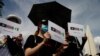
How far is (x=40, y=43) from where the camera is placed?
16.8 feet

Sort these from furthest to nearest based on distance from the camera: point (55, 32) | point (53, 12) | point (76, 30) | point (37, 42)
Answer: point (53, 12)
point (76, 30)
point (55, 32)
point (37, 42)

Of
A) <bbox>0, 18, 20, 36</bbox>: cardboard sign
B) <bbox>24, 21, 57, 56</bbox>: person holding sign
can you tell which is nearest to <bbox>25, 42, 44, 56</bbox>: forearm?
<bbox>24, 21, 57, 56</bbox>: person holding sign

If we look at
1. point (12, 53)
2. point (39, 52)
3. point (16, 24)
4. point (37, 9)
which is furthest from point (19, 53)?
point (37, 9)

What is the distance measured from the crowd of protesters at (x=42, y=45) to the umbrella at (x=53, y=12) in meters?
0.62

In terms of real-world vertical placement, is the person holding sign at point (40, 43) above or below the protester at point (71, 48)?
above

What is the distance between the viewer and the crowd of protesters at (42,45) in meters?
5.16

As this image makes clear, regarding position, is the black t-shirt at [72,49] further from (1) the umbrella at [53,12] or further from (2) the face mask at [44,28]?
(2) the face mask at [44,28]

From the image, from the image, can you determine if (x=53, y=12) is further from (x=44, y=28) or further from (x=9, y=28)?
(x=44, y=28)

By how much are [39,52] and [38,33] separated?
0.47 m

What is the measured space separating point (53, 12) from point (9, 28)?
1.64m

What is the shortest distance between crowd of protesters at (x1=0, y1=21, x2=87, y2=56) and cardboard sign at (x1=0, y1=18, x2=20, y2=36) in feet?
0.42

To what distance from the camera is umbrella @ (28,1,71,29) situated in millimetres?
7014

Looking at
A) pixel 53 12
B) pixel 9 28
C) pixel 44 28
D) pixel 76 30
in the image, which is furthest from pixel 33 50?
pixel 53 12

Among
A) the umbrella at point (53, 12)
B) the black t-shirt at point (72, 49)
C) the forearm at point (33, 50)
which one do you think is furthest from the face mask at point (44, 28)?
the umbrella at point (53, 12)
